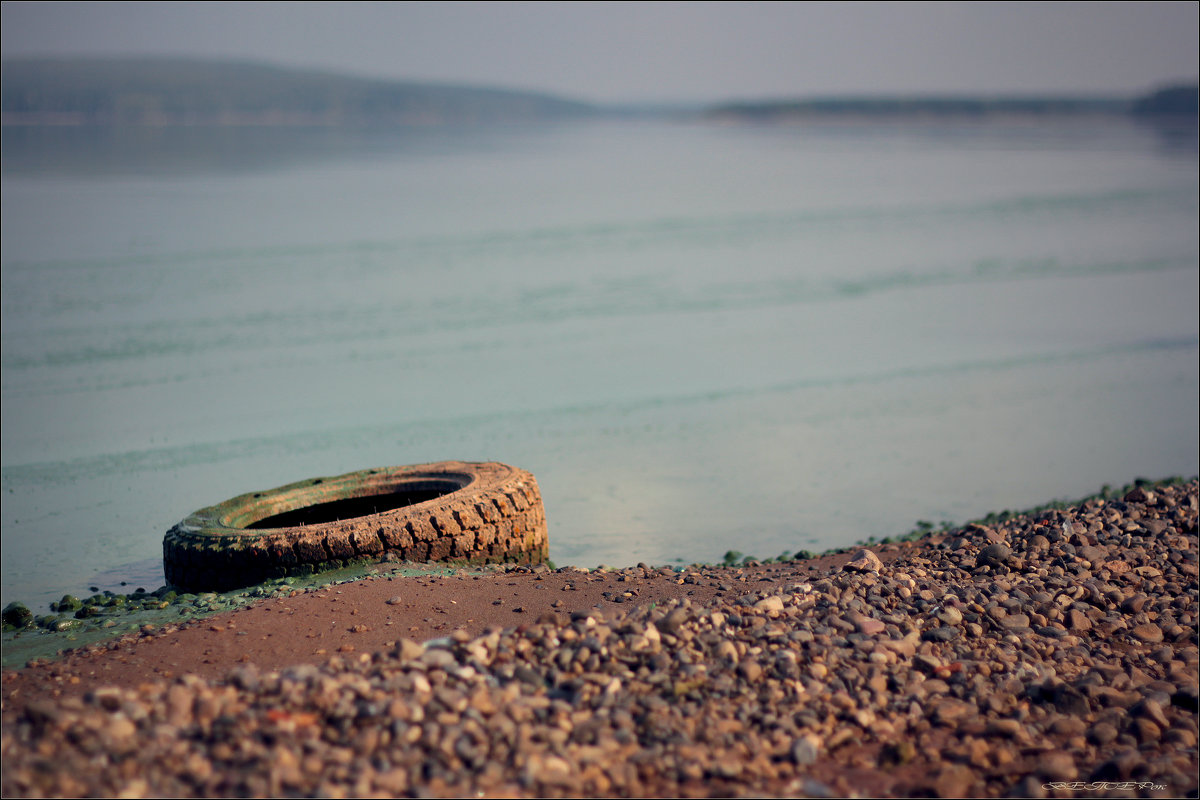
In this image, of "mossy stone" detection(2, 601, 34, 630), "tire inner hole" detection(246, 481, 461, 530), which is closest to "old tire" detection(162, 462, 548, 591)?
"tire inner hole" detection(246, 481, 461, 530)

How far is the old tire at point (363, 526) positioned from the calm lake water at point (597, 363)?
1356 mm

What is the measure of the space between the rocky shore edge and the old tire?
1.39 m

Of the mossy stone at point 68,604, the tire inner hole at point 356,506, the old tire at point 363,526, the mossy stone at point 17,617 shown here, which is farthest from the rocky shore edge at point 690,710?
the tire inner hole at point 356,506

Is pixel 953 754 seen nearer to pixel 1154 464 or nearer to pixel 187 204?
pixel 1154 464

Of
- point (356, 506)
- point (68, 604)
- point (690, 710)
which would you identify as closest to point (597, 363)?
point (356, 506)

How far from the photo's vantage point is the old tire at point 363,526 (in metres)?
7.74

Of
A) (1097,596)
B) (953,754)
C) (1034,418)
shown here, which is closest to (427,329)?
(1034,418)

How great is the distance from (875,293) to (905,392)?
9.77 metres

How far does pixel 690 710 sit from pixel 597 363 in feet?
44.0

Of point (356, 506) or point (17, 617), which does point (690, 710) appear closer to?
point (17, 617)

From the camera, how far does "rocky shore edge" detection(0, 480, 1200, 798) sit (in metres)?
4.07

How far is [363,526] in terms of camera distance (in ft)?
25.8

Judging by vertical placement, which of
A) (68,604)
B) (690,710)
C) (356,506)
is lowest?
(68,604)

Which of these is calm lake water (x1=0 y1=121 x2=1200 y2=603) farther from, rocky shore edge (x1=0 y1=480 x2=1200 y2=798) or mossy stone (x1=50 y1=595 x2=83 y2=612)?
rocky shore edge (x1=0 y1=480 x2=1200 y2=798)
